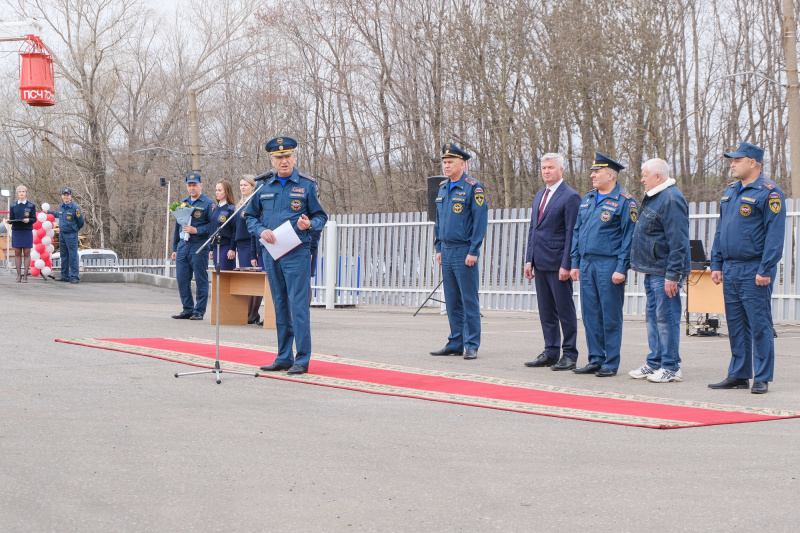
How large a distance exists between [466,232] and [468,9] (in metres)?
23.2

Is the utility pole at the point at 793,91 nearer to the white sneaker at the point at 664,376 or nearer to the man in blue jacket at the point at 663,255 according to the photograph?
the man in blue jacket at the point at 663,255

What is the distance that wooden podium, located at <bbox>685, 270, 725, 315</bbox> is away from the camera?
13.1 m

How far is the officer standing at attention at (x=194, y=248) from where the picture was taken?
1359 centimetres

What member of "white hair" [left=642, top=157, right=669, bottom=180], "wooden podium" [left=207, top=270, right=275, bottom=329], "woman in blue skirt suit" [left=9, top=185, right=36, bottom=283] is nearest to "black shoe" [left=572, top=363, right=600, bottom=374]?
"white hair" [left=642, top=157, right=669, bottom=180]

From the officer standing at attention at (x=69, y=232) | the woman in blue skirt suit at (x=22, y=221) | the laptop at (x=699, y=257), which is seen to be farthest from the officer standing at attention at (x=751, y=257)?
the woman in blue skirt suit at (x=22, y=221)

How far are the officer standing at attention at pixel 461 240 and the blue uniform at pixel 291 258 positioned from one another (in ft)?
6.38

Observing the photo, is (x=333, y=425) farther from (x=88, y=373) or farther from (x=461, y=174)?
(x=461, y=174)

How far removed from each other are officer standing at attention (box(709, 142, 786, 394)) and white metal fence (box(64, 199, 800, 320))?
848 centimetres

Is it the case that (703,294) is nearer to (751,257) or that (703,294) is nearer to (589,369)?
(589,369)

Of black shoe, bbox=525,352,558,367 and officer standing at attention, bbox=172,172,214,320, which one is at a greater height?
officer standing at attention, bbox=172,172,214,320

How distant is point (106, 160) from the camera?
4734 centimetres

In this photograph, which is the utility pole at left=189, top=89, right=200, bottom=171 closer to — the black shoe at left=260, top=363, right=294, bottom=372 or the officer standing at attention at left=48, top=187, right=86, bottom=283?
the officer standing at attention at left=48, top=187, right=86, bottom=283

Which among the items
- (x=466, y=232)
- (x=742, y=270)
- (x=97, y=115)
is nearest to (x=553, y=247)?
Answer: (x=466, y=232)

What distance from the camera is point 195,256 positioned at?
1378 centimetres
